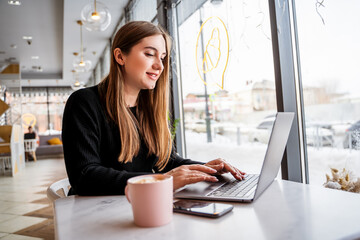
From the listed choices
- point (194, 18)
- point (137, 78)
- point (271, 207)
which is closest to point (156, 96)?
point (137, 78)

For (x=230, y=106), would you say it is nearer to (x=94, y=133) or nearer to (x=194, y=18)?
(x=194, y=18)

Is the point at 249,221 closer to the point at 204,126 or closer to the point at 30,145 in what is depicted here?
the point at 204,126

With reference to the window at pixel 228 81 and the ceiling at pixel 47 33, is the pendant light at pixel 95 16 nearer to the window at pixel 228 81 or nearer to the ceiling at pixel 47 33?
the window at pixel 228 81

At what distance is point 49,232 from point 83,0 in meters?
3.87

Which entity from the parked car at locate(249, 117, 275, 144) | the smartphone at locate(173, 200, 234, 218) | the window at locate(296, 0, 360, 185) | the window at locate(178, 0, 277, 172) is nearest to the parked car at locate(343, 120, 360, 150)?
the window at locate(296, 0, 360, 185)

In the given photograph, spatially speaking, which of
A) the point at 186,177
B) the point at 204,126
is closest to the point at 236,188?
the point at 186,177

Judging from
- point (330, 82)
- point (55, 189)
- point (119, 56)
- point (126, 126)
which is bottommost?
point (55, 189)

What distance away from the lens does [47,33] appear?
7113 mm

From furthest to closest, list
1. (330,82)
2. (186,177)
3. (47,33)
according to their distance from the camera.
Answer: (47,33), (330,82), (186,177)

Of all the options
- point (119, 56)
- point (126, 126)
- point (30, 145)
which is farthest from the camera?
point (30, 145)

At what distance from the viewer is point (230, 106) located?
275cm

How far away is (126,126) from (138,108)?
26 centimetres

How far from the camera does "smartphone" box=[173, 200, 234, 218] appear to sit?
25.3 inches

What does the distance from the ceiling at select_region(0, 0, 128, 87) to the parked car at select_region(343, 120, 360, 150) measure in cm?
448
